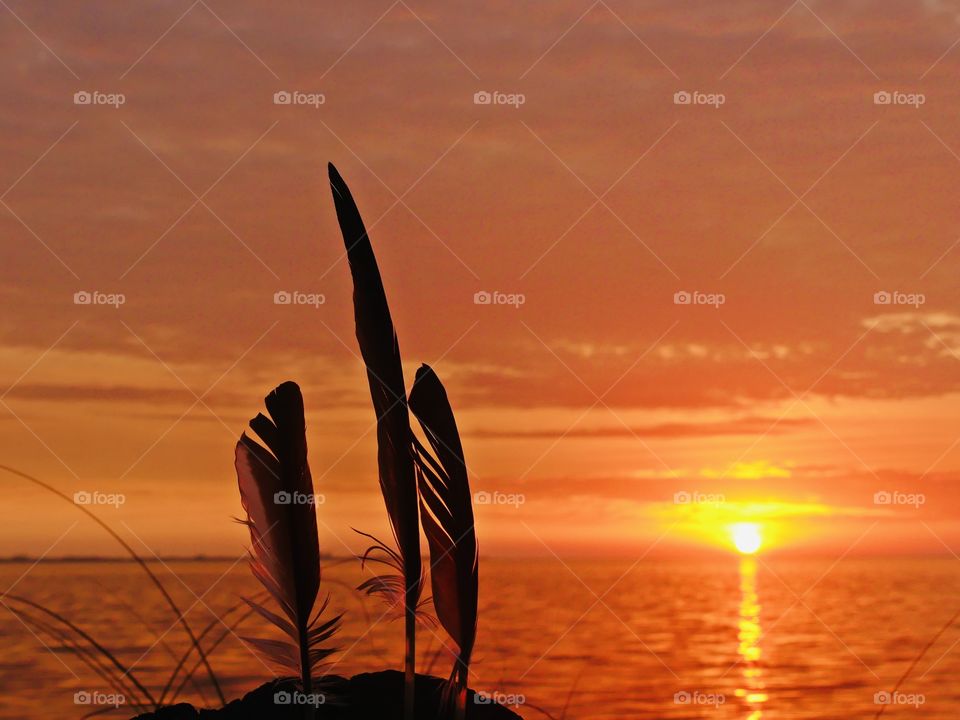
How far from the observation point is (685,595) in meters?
48.0

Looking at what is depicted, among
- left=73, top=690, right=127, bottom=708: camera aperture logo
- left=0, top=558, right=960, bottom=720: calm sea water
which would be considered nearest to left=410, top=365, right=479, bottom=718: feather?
left=0, top=558, right=960, bottom=720: calm sea water

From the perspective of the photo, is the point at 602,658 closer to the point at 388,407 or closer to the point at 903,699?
the point at 903,699

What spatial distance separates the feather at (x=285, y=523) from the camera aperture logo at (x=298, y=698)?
0.21ft

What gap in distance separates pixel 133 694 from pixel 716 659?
56.3 ft

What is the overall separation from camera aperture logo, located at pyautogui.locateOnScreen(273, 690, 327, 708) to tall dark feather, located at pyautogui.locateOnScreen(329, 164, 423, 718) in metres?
0.52

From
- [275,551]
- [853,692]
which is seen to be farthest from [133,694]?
[853,692]

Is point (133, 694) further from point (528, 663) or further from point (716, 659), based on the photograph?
point (716, 659)

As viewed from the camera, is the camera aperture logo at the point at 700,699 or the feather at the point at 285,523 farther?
the camera aperture logo at the point at 700,699

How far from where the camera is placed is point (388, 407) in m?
5.96

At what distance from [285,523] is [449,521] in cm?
90

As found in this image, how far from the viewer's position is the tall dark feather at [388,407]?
5.96m

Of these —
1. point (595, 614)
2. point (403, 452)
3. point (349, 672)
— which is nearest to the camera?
point (403, 452)

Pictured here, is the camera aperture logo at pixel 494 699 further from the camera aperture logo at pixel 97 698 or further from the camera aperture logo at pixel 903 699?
the camera aperture logo at pixel 903 699

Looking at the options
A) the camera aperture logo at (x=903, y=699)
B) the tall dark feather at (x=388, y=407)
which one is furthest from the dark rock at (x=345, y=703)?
the camera aperture logo at (x=903, y=699)
